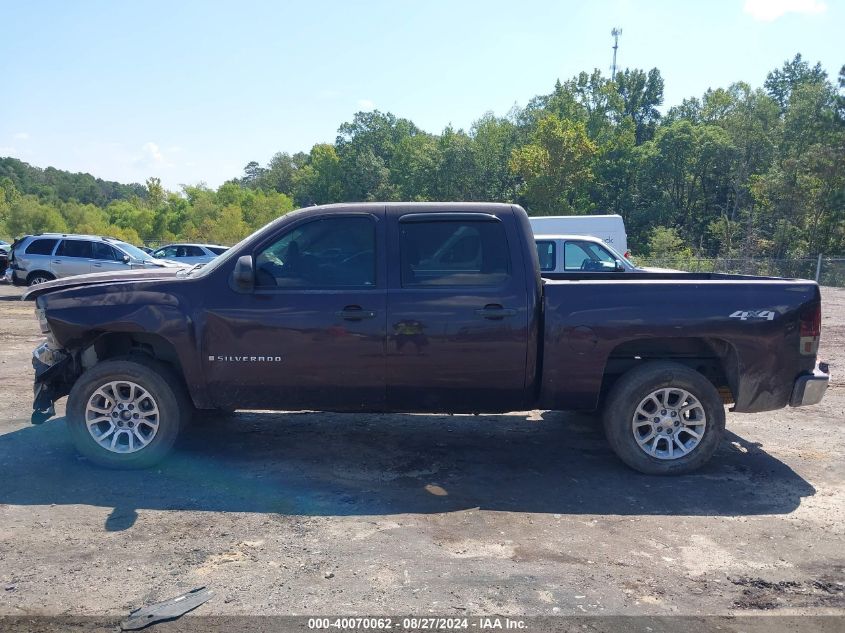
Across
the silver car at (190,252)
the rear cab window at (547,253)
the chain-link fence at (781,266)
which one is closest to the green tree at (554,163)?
the chain-link fence at (781,266)

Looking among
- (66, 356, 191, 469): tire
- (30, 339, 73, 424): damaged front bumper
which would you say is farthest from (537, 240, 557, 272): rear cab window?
(30, 339, 73, 424): damaged front bumper

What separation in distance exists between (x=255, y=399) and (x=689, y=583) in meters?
3.34

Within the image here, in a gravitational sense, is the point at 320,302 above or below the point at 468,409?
above

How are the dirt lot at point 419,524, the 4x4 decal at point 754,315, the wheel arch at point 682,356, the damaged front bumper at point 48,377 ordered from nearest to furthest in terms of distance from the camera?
the dirt lot at point 419,524 → the 4x4 decal at point 754,315 → the wheel arch at point 682,356 → the damaged front bumper at point 48,377

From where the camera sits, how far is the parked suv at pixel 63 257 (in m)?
19.0

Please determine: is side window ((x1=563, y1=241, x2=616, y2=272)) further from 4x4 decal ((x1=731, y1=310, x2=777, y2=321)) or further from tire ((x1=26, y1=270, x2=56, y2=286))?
tire ((x1=26, y1=270, x2=56, y2=286))

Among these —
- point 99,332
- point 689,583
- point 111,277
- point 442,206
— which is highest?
point 442,206

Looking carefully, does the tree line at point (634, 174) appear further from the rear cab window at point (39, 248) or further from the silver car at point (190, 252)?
the rear cab window at point (39, 248)

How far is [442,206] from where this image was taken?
5508mm

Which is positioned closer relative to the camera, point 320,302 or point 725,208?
point 320,302

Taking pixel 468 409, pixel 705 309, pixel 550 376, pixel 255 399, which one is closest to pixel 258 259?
pixel 255 399

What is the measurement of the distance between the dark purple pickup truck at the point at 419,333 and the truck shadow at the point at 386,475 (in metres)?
0.34

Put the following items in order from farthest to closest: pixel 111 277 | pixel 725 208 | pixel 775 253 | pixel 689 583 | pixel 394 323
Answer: pixel 725 208
pixel 775 253
pixel 111 277
pixel 394 323
pixel 689 583

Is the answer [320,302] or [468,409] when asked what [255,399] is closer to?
[320,302]
